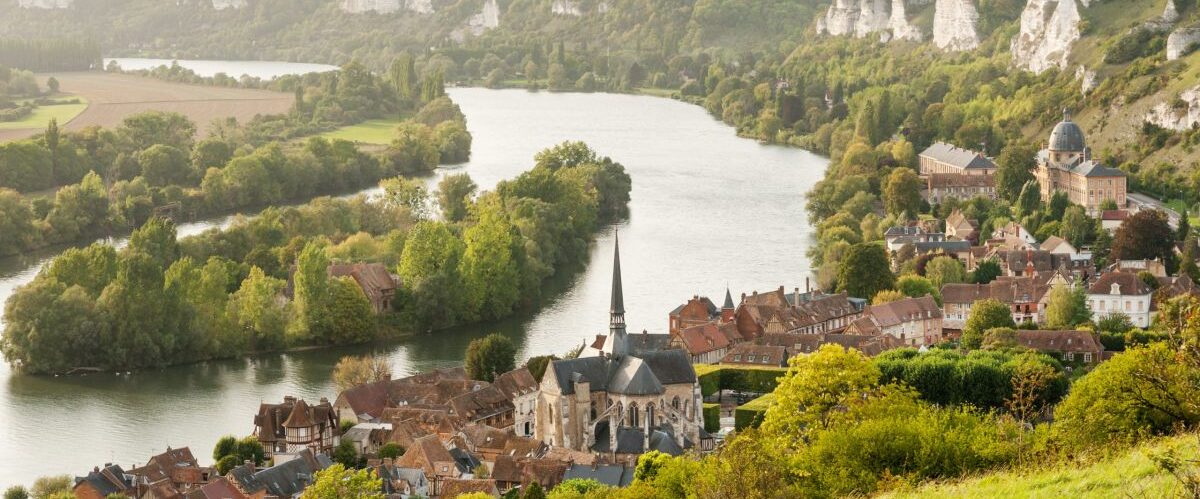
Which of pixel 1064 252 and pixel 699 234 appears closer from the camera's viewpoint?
pixel 1064 252

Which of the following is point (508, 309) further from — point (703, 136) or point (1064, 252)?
point (703, 136)

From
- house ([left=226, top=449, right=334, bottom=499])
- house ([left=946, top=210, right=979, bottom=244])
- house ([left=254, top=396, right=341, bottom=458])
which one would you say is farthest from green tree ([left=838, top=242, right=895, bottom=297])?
house ([left=226, top=449, right=334, bottom=499])

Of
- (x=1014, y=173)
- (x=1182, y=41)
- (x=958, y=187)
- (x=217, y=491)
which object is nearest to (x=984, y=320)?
(x=217, y=491)

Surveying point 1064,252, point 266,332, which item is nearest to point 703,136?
point 1064,252

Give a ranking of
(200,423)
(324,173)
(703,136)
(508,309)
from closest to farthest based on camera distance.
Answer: (200,423) → (508,309) → (324,173) → (703,136)

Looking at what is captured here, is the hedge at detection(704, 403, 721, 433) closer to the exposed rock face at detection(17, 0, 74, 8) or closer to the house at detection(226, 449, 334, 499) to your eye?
the house at detection(226, 449, 334, 499)

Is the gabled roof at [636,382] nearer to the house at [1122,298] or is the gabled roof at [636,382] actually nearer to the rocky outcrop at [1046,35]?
the house at [1122,298]

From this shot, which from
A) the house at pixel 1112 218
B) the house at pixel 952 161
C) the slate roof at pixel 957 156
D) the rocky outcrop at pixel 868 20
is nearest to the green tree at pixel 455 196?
the house at pixel 952 161
